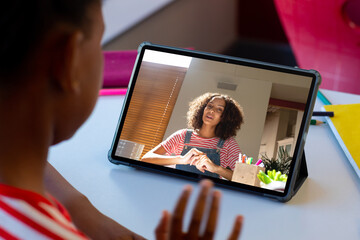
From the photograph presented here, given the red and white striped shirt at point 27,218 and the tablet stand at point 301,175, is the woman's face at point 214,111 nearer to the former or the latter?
the tablet stand at point 301,175

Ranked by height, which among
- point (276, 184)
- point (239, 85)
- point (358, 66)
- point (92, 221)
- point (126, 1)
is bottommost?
point (92, 221)

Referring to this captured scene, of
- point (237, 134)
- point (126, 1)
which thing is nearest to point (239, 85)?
point (237, 134)

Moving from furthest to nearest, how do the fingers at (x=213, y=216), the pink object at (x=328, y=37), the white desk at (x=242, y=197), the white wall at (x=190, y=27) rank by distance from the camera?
the white wall at (x=190, y=27) < the pink object at (x=328, y=37) < the white desk at (x=242, y=197) < the fingers at (x=213, y=216)

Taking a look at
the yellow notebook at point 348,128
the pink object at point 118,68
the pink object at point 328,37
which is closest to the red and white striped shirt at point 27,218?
the yellow notebook at point 348,128

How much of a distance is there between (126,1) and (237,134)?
6.13 feet

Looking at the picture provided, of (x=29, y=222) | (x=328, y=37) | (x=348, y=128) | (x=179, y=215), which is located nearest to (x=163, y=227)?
(x=179, y=215)

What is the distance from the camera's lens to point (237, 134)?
0.75 meters

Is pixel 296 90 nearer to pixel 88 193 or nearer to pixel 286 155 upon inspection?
pixel 286 155

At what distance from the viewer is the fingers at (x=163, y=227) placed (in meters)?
0.47

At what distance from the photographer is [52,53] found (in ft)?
1.30

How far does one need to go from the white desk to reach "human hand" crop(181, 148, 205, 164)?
3 cm

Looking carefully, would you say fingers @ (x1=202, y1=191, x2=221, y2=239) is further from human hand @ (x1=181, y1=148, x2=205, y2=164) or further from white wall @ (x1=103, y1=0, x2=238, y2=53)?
white wall @ (x1=103, y1=0, x2=238, y2=53)

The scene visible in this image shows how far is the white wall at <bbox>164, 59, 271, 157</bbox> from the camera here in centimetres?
75

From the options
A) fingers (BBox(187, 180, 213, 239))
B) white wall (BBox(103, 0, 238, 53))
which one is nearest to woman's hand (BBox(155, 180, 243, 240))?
fingers (BBox(187, 180, 213, 239))
